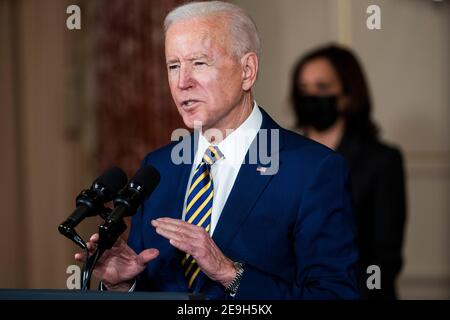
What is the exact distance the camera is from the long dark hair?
9.58 ft

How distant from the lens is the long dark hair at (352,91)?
2.92 metres

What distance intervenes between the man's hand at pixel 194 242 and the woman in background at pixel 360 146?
1.41 m

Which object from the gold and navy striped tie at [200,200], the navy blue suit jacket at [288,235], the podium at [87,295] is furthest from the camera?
the gold and navy striped tie at [200,200]

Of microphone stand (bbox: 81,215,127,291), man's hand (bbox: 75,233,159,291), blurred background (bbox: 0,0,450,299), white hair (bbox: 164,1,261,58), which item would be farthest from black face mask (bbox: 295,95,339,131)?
microphone stand (bbox: 81,215,127,291)

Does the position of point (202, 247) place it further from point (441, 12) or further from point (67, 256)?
point (441, 12)

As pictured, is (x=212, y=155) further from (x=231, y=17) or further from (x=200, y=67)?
(x=231, y=17)

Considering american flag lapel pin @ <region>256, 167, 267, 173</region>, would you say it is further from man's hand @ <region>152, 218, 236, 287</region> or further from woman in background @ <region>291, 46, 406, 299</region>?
woman in background @ <region>291, 46, 406, 299</region>

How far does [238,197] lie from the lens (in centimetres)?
163

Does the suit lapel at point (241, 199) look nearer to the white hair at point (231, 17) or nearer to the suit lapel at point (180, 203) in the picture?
the suit lapel at point (180, 203)

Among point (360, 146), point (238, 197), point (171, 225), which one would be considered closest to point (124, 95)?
point (360, 146)

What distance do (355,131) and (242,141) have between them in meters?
1.31

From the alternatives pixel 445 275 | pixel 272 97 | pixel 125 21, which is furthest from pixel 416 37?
pixel 125 21

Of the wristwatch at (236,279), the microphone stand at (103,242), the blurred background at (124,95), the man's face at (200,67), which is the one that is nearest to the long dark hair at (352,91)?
the blurred background at (124,95)
